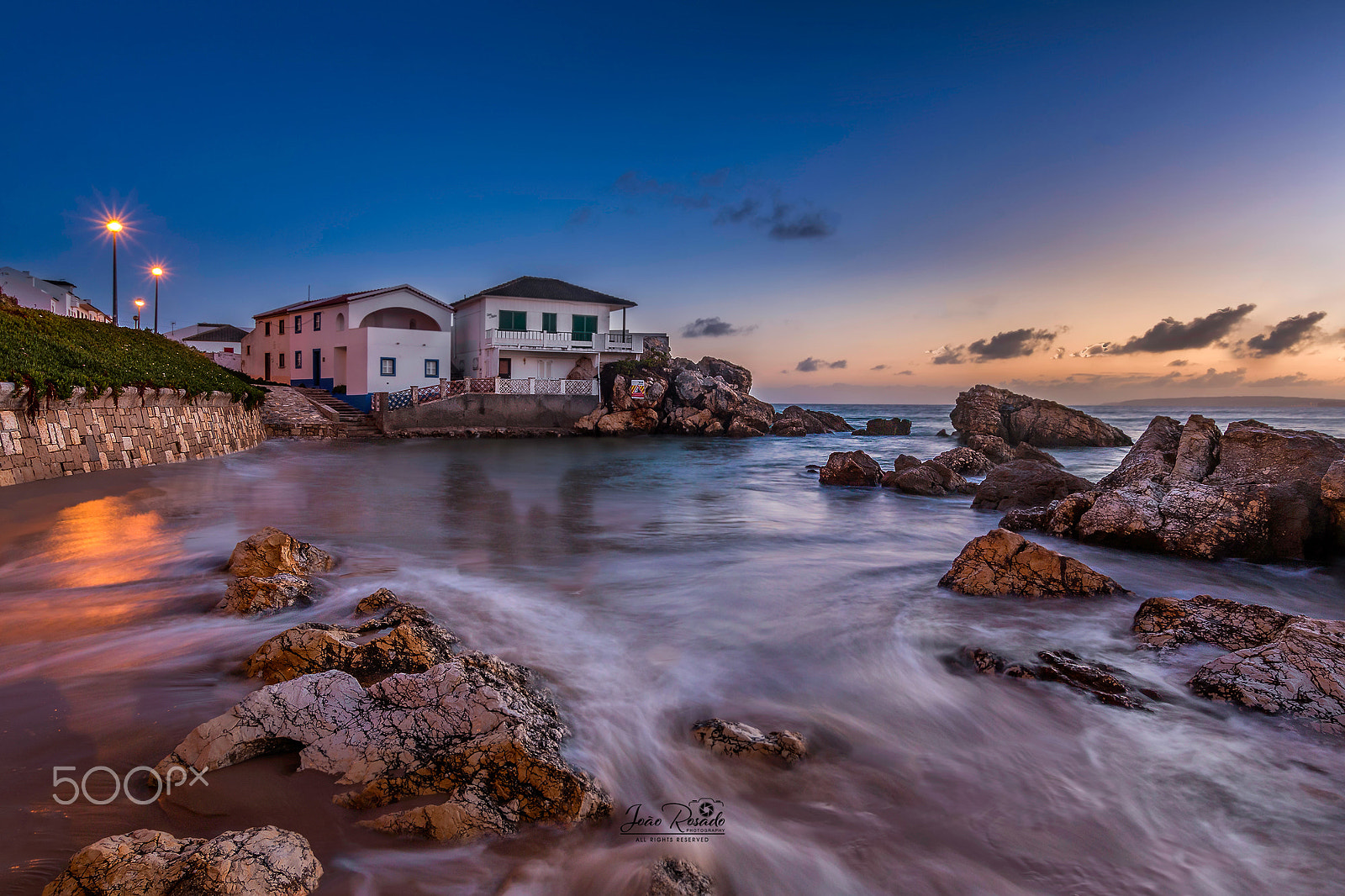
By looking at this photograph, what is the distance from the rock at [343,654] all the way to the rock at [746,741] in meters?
1.66

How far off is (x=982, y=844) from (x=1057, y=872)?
12.4 inches

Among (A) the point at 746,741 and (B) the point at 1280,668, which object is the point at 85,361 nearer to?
(A) the point at 746,741

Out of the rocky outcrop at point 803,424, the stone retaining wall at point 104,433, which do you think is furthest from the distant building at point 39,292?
the rocky outcrop at point 803,424

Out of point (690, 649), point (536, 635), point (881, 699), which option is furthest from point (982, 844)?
point (536, 635)

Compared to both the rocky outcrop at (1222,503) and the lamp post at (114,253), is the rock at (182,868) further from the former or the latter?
the lamp post at (114,253)

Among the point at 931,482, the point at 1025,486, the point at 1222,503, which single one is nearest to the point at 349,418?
the point at 931,482

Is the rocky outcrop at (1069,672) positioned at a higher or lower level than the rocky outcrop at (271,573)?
lower

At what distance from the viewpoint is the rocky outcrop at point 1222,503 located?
8.45 metres

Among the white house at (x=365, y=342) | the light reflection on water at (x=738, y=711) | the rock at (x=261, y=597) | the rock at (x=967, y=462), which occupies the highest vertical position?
the white house at (x=365, y=342)

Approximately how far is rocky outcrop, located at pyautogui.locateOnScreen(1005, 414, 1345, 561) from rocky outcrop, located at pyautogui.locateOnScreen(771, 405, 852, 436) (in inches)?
1100

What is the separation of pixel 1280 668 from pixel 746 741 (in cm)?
379

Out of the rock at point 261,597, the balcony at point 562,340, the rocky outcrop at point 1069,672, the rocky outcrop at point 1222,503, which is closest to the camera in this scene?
the rocky outcrop at point 1069,672

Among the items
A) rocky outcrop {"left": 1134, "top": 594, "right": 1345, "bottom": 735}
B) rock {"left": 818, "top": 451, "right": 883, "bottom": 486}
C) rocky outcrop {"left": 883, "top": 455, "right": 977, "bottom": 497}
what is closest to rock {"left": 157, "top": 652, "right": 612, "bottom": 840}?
rocky outcrop {"left": 1134, "top": 594, "right": 1345, "bottom": 735}

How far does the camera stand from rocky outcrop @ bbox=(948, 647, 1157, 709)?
14.8 ft
